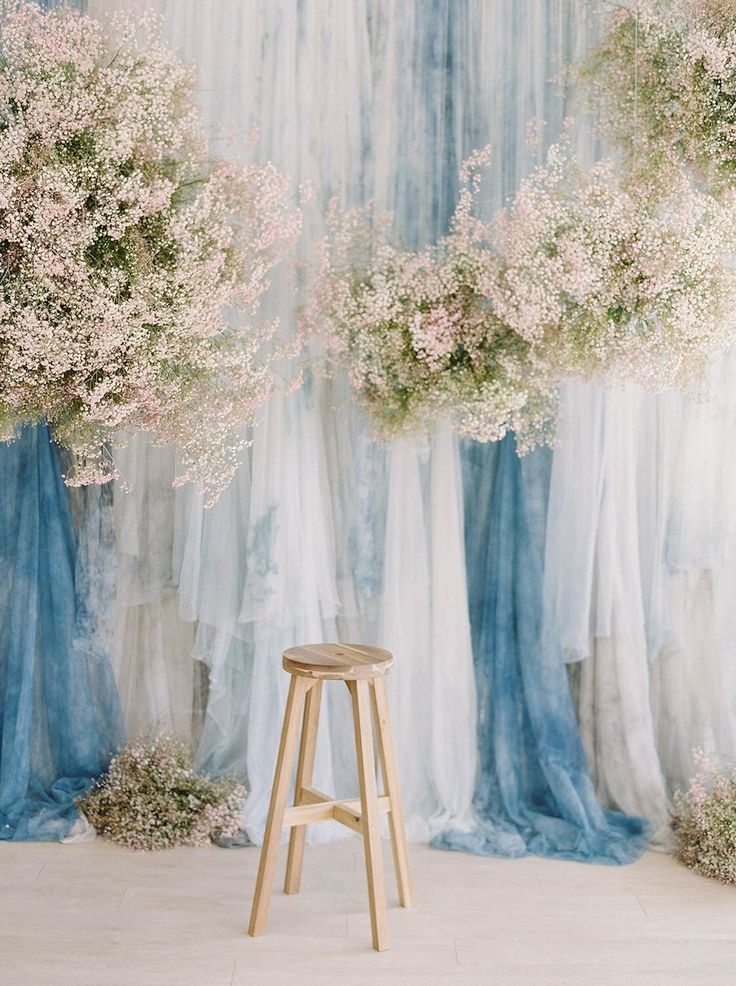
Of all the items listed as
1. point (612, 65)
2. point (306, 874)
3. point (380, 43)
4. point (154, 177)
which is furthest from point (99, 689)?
point (612, 65)

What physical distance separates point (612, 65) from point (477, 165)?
0.49 meters

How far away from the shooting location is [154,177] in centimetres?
283

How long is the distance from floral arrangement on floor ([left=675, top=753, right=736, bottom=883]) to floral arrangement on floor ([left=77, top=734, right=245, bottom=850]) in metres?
1.39

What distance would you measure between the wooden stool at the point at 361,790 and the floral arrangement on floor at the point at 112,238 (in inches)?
29.2

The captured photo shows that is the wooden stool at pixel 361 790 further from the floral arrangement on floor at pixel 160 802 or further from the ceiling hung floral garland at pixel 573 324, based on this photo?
the ceiling hung floral garland at pixel 573 324

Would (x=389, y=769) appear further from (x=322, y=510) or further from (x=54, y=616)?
(x=54, y=616)

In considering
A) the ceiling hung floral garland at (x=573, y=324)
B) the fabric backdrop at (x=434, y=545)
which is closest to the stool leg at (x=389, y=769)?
the fabric backdrop at (x=434, y=545)

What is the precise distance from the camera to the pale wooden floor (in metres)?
2.64

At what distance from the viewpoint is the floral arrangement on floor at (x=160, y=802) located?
341cm

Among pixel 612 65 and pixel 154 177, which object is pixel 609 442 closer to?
pixel 612 65

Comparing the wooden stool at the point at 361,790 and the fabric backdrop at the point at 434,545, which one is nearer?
the wooden stool at the point at 361,790

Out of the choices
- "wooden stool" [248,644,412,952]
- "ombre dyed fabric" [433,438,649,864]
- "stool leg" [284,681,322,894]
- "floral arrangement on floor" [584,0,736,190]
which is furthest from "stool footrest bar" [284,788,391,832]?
"floral arrangement on floor" [584,0,736,190]

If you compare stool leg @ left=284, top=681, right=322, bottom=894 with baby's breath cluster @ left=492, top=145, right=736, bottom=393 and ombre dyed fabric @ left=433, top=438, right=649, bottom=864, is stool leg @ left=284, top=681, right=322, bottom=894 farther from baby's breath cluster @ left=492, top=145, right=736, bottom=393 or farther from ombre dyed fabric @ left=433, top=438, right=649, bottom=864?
baby's breath cluster @ left=492, top=145, right=736, bottom=393

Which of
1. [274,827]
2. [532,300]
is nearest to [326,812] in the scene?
[274,827]
